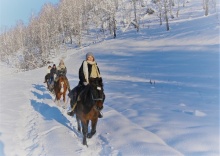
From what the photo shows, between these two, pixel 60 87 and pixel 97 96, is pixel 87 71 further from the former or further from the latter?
pixel 60 87

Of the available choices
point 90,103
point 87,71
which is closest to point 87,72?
point 87,71

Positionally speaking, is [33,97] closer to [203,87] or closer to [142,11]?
[203,87]

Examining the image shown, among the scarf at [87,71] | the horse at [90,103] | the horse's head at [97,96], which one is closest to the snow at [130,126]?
the horse at [90,103]

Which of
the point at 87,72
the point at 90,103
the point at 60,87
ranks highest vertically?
the point at 87,72

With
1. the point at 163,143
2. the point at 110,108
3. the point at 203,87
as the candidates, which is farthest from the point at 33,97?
the point at 163,143

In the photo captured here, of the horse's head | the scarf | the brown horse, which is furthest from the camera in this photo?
the brown horse

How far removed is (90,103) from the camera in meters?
8.84

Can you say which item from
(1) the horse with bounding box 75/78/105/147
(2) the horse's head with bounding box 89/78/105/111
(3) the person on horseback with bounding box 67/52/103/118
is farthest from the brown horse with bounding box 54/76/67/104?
(2) the horse's head with bounding box 89/78/105/111

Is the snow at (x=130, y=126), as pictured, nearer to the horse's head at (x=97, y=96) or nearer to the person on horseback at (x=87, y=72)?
the horse's head at (x=97, y=96)

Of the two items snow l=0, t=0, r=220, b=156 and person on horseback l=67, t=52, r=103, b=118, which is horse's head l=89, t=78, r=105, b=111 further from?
snow l=0, t=0, r=220, b=156

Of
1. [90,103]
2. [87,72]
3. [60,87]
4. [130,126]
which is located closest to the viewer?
[90,103]

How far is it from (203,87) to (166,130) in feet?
28.2

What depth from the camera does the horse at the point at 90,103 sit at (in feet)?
28.0

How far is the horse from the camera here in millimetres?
8523
